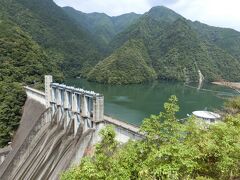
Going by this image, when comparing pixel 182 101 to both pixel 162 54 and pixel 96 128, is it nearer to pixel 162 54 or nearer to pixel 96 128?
pixel 96 128

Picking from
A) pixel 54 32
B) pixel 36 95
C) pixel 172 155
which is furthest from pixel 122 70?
pixel 172 155

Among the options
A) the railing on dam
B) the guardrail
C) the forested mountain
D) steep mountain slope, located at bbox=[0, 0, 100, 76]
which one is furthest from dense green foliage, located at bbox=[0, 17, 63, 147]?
the forested mountain

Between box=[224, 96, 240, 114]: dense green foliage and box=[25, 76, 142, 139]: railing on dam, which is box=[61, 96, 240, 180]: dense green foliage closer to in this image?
box=[25, 76, 142, 139]: railing on dam

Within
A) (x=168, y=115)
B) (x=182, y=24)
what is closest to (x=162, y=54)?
(x=182, y=24)

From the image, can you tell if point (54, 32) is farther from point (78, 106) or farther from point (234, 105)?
point (234, 105)

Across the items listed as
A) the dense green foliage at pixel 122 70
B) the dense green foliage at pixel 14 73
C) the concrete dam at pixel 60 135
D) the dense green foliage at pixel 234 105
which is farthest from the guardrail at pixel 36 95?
the dense green foliage at pixel 122 70

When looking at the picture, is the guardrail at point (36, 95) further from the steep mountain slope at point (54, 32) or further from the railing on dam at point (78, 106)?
the steep mountain slope at point (54, 32)
